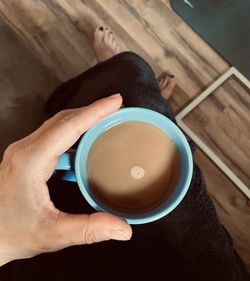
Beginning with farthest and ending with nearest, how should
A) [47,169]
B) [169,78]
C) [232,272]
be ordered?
[169,78] < [232,272] < [47,169]

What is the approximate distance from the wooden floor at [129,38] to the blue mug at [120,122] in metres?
0.69

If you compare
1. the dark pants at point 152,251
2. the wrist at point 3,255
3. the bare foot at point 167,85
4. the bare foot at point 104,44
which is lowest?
the wrist at point 3,255

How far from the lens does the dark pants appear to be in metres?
0.77

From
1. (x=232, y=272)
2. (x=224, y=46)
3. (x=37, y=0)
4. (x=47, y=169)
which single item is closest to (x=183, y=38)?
(x=224, y=46)

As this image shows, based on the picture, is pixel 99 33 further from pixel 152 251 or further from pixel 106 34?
pixel 152 251

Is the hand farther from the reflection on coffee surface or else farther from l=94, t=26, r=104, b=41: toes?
l=94, t=26, r=104, b=41: toes

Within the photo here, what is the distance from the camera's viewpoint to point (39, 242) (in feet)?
1.89

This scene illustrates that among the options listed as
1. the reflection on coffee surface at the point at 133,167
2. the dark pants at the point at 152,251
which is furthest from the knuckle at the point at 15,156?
the dark pants at the point at 152,251

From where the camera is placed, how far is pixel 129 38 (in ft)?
4.38

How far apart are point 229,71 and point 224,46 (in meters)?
0.08

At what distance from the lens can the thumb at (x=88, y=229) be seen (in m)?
0.52

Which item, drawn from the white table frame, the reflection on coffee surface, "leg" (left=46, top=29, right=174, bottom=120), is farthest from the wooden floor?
the reflection on coffee surface

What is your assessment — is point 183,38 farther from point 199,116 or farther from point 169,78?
point 199,116

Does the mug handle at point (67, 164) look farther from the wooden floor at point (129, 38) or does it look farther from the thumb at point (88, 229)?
the wooden floor at point (129, 38)
